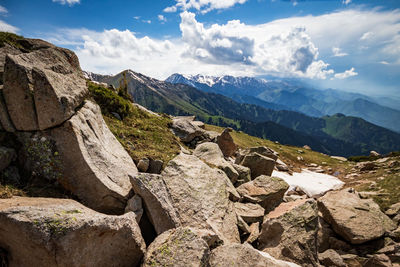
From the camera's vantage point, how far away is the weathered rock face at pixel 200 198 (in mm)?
12883

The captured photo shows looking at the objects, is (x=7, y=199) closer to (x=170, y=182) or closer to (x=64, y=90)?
(x=64, y=90)

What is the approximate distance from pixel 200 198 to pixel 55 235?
28.0 ft

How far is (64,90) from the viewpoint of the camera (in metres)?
12.5

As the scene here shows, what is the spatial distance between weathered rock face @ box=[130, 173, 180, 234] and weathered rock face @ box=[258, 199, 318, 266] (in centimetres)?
664

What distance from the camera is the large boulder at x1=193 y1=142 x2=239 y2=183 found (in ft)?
71.5

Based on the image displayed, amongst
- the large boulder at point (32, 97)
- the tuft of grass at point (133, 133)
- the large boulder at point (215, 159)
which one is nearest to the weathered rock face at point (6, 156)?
the large boulder at point (32, 97)

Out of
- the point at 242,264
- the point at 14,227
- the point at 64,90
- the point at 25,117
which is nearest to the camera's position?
the point at 14,227

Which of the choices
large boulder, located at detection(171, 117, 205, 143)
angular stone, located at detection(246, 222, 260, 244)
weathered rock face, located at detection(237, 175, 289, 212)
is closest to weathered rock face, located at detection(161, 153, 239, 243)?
angular stone, located at detection(246, 222, 260, 244)

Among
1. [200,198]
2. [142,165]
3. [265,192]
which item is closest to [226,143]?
[265,192]

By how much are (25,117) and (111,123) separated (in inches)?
330

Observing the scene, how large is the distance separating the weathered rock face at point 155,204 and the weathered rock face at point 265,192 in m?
9.54

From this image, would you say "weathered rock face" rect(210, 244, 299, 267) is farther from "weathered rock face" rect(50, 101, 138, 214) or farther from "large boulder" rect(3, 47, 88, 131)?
"large boulder" rect(3, 47, 88, 131)

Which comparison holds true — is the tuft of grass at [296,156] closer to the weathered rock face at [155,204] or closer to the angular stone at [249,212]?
the angular stone at [249,212]

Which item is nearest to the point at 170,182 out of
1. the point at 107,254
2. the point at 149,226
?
the point at 149,226
